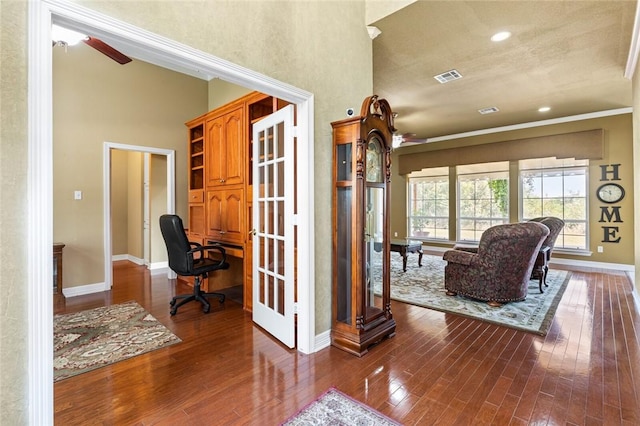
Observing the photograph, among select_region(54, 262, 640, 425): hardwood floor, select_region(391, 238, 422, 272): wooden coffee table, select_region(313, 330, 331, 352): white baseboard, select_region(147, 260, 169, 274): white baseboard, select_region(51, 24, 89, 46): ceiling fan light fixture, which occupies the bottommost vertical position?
select_region(54, 262, 640, 425): hardwood floor

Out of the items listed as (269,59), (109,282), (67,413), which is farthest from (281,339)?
(109,282)

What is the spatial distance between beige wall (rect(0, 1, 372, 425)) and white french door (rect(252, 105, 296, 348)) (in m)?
0.24

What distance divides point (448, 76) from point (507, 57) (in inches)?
29.4

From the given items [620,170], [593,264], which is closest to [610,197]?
[620,170]

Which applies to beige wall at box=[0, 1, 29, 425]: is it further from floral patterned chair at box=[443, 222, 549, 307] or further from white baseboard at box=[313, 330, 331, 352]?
floral patterned chair at box=[443, 222, 549, 307]

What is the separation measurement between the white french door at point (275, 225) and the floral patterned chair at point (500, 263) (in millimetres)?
2379

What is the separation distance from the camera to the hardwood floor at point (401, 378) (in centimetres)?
178

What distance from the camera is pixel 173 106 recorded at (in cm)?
514

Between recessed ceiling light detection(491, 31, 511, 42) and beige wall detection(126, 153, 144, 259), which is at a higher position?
recessed ceiling light detection(491, 31, 511, 42)

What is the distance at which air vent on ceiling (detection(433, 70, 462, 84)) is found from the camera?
13.5 feet

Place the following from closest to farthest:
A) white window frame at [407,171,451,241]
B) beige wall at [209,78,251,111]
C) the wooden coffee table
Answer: beige wall at [209,78,251,111], the wooden coffee table, white window frame at [407,171,451,241]

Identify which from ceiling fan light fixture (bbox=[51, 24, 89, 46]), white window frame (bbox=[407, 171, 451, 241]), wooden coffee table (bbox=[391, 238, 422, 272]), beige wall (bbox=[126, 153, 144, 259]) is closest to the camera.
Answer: ceiling fan light fixture (bbox=[51, 24, 89, 46])

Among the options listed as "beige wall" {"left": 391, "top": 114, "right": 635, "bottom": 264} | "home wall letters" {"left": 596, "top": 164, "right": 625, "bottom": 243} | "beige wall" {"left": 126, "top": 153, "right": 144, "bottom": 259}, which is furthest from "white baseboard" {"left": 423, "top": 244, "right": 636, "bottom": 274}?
"beige wall" {"left": 126, "top": 153, "right": 144, "bottom": 259}

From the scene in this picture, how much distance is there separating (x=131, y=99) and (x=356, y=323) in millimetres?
4779
